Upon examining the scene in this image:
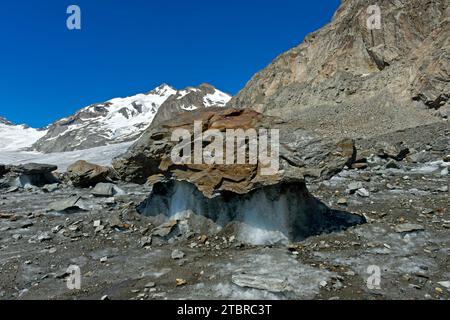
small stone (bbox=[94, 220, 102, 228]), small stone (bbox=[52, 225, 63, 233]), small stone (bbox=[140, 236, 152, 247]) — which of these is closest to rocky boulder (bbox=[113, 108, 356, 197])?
small stone (bbox=[94, 220, 102, 228])

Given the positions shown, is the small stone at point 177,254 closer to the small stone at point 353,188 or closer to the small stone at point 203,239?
the small stone at point 203,239

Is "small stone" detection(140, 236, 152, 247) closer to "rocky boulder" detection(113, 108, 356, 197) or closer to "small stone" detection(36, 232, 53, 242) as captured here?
"rocky boulder" detection(113, 108, 356, 197)

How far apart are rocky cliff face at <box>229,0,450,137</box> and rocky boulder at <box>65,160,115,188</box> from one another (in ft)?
60.5

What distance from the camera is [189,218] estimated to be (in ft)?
33.1

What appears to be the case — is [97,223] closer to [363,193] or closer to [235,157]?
[235,157]

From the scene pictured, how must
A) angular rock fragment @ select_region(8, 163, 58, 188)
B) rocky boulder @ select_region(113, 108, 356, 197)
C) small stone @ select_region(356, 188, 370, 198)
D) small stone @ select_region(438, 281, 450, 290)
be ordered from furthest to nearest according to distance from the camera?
angular rock fragment @ select_region(8, 163, 58, 188)
small stone @ select_region(356, 188, 370, 198)
rocky boulder @ select_region(113, 108, 356, 197)
small stone @ select_region(438, 281, 450, 290)

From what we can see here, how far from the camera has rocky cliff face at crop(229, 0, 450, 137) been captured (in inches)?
1435

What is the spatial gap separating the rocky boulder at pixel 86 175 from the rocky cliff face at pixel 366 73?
18.4 meters

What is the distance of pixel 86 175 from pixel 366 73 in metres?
40.7

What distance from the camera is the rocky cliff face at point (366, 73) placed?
36.4 metres

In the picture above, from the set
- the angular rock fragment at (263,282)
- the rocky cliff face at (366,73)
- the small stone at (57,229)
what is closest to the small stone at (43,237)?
the small stone at (57,229)
